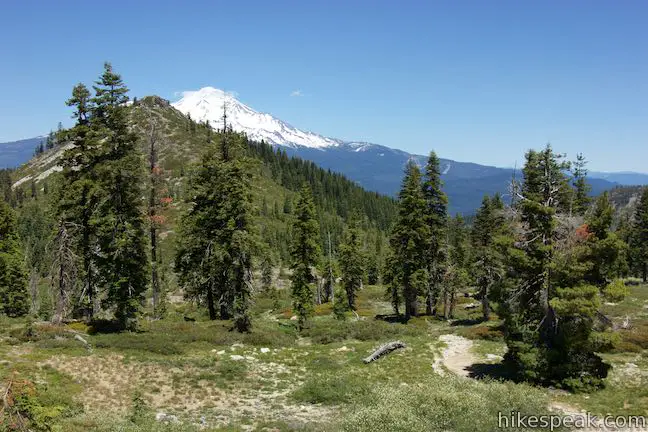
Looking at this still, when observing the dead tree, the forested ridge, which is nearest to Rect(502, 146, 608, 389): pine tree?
the forested ridge

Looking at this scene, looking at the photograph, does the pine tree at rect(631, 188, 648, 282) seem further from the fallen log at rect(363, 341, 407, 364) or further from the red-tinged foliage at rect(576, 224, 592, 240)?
the red-tinged foliage at rect(576, 224, 592, 240)

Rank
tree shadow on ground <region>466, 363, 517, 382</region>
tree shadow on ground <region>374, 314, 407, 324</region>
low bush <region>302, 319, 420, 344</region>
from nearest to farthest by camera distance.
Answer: tree shadow on ground <region>466, 363, 517, 382</region> < low bush <region>302, 319, 420, 344</region> < tree shadow on ground <region>374, 314, 407, 324</region>

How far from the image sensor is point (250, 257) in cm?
3341

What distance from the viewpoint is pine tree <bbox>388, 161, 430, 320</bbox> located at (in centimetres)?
4400

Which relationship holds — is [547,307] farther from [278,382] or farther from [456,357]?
[278,382]

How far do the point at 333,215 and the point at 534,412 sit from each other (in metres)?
158

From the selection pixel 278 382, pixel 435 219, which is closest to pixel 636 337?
pixel 435 219

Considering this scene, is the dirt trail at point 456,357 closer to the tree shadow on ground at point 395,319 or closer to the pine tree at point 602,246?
the tree shadow on ground at point 395,319

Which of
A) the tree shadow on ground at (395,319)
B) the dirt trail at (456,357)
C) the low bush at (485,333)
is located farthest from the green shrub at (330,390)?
the tree shadow on ground at (395,319)

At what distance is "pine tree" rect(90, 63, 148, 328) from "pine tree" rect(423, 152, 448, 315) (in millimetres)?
27515

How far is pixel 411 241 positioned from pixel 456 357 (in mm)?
15023

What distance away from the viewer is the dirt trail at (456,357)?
27188 mm

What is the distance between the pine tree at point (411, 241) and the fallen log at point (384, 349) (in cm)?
1291

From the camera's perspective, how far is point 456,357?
30.3 metres
